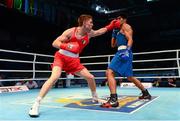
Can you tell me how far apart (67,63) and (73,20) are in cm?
865

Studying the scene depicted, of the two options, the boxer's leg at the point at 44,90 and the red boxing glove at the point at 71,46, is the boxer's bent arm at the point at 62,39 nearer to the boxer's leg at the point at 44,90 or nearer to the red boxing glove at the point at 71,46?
the red boxing glove at the point at 71,46

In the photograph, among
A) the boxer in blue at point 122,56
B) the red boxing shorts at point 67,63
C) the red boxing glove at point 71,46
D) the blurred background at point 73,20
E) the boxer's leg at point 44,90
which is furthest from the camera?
the blurred background at point 73,20

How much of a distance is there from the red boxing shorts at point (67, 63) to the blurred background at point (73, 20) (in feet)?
19.7

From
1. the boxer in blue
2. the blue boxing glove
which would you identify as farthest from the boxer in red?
the blue boxing glove

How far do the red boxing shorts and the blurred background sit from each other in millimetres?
6008

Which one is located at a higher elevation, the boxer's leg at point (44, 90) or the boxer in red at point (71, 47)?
the boxer in red at point (71, 47)

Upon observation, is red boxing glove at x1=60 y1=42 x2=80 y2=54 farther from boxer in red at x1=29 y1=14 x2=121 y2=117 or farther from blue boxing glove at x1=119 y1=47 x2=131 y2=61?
blue boxing glove at x1=119 y1=47 x2=131 y2=61

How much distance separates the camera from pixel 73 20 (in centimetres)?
1075

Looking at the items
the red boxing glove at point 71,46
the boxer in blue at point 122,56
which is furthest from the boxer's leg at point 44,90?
the boxer in blue at point 122,56

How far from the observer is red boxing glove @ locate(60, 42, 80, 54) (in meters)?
2.18

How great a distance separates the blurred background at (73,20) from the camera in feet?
29.0

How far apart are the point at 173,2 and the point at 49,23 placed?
17.9 feet

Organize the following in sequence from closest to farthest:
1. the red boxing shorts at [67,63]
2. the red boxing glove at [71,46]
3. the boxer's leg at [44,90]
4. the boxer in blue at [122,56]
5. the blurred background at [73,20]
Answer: the boxer's leg at [44,90] → the red boxing glove at [71,46] → the red boxing shorts at [67,63] → the boxer in blue at [122,56] → the blurred background at [73,20]

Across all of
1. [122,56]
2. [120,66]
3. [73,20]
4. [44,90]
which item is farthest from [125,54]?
[73,20]
